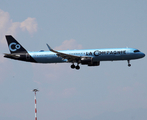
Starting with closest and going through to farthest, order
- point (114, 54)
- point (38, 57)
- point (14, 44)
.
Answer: point (114, 54) < point (38, 57) < point (14, 44)

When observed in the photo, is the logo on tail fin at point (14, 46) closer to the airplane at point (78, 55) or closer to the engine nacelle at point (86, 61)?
the airplane at point (78, 55)

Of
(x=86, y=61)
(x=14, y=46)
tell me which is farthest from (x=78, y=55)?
(x=14, y=46)

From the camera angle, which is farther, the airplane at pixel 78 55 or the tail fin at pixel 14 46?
the tail fin at pixel 14 46

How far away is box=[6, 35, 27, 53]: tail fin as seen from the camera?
104m

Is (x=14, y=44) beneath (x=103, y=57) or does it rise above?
above

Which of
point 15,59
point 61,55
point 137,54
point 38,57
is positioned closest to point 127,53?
point 137,54

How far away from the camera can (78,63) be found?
317 feet

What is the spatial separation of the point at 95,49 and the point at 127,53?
27.0ft

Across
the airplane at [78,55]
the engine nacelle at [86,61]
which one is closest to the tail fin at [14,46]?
the airplane at [78,55]

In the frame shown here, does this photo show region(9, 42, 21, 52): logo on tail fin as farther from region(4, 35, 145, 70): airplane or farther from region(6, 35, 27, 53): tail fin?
region(4, 35, 145, 70): airplane

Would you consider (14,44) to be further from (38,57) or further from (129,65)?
(129,65)

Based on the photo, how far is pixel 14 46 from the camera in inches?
4131

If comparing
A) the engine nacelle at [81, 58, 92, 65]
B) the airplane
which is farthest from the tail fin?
the engine nacelle at [81, 58, 92, 65]

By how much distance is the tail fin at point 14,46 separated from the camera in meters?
104
